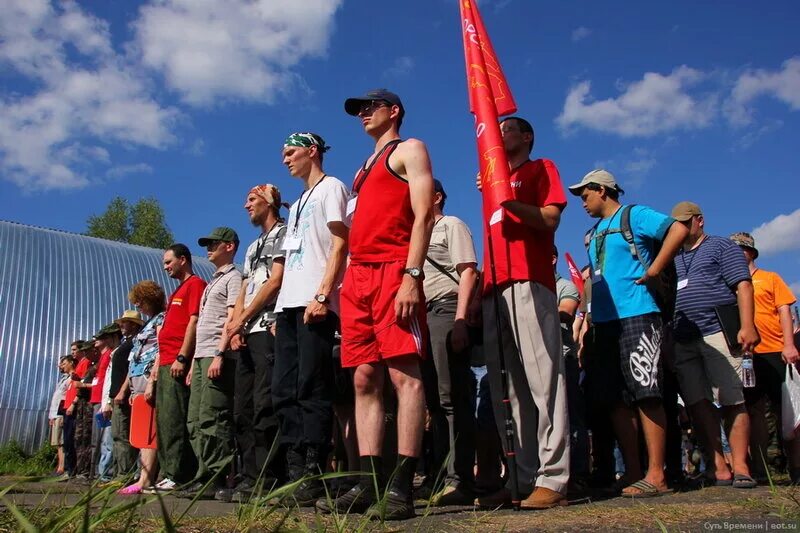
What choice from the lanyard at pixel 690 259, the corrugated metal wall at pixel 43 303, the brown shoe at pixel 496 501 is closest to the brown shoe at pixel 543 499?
the brown shoe at pixel 496 501

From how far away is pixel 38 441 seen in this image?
15352 mm

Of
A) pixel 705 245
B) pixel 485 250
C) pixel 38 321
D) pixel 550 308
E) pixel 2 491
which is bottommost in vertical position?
pixel 2 491

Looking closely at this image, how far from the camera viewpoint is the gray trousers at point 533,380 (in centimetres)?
345

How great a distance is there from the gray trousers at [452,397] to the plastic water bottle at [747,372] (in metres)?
1.84

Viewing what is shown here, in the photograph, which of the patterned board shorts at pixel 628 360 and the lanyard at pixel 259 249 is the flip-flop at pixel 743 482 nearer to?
the patterned board shorts at pixel 628 360

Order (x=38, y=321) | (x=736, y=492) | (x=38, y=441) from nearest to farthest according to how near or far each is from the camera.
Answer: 1. (x=736, y=492)
2. (x=38, y=441)
3. (x=38, y=321)

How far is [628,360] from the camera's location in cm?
410

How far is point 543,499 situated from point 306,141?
2.66m

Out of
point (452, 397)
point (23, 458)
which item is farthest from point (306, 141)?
point (23, 458)

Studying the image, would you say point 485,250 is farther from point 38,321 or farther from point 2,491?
point 38,321

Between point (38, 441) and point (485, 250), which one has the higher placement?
point (485, 250)

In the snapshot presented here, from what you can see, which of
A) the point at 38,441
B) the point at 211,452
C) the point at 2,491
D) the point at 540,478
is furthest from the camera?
→ the point at 38,441

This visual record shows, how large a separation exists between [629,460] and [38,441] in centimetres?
1469

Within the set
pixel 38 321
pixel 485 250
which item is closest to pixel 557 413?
pixel 485 250
